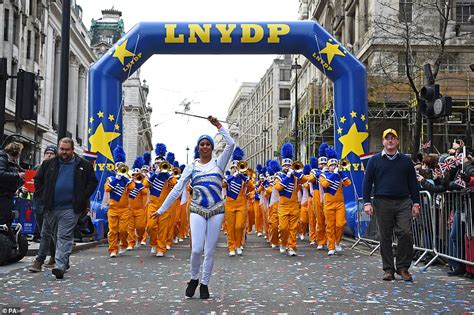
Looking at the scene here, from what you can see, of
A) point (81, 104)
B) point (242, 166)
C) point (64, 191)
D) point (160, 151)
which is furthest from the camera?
point (81, 104)

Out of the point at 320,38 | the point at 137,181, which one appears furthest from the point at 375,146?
the point at 137,181

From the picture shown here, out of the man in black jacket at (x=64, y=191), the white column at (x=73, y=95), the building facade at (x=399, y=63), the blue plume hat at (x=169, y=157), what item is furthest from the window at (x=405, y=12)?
the white column at (x=73, y=95)

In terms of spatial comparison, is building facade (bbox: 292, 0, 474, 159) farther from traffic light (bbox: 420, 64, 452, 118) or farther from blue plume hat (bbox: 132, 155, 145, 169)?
traffic light (bbox: 420, 64, 452, 118)

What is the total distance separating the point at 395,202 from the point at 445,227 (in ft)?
5.24

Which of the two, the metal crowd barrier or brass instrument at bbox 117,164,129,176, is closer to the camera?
the metal crowd barrier

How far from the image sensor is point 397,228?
28.2 ft

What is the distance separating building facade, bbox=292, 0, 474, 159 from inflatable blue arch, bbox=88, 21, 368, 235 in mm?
5409

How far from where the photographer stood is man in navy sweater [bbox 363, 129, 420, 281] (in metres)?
8.53

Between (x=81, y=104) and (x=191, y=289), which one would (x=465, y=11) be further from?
(x=81, y=104)

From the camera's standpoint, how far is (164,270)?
10.1m

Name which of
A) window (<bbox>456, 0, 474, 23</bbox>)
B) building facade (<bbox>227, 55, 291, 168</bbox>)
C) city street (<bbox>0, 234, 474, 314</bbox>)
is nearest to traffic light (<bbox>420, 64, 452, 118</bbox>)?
city street (<bbox>0, 234, 474, 314</bbox>)

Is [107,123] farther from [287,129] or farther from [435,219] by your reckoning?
[287,129]

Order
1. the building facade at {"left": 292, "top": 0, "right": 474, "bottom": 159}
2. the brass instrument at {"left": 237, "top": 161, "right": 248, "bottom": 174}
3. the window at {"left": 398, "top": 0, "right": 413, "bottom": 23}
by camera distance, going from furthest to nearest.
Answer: the building facade at {"left": 292, "top": 0, "right": 474, "bottom": 159}
the window at {"left": 398, "top": 0, "right": 413, "bottom": 23}
the brass instrument at {"left": 237, "top": 161, "right": 248, "bottom": 174}

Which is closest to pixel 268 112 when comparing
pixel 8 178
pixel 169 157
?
pixel 169 157
